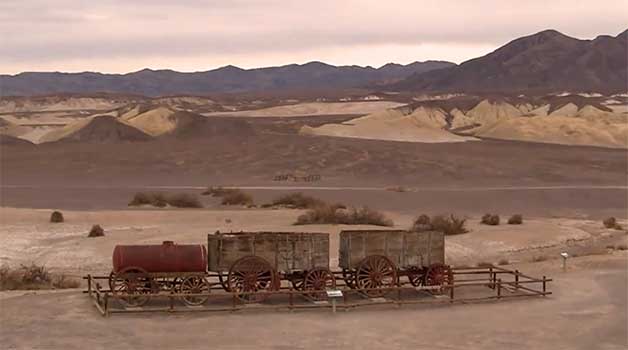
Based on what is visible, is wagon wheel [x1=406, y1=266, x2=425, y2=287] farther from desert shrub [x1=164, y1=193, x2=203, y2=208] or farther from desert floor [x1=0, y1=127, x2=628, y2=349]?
desert shrub [x1=164, y1=193, x2=203, y2=208]

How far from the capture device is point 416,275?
73.5 feet

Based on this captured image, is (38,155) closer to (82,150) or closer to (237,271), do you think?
(82,150)

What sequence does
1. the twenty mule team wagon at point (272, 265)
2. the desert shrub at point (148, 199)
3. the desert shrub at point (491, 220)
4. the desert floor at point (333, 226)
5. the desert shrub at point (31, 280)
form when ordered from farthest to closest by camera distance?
1. the desert shrub at point (148, 199)
2. the desert shrub at point (491, 220)
3. the desert shrub at point (31, 280)
4. the twenty mule team wagon at point (272, 265)
5. the desert floor at point (333, 226)

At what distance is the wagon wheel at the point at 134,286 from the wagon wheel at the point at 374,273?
4103mm

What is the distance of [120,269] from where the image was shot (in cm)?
2008

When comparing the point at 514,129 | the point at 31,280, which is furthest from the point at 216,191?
the point at 514,129

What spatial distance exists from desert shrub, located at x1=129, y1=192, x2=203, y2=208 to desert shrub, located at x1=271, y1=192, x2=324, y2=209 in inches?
138

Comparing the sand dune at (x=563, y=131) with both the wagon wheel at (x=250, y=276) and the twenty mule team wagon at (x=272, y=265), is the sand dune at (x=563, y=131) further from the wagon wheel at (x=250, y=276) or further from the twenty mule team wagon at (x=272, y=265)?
the wagon wheel at (x=250, y=276)

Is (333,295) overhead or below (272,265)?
below

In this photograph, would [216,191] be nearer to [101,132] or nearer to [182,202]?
[182,202]

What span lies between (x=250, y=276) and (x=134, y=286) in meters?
2.22

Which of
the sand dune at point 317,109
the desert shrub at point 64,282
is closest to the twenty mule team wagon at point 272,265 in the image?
the desert shrub at point 64,282

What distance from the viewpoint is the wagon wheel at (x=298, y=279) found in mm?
21188

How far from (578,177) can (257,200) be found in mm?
21148
